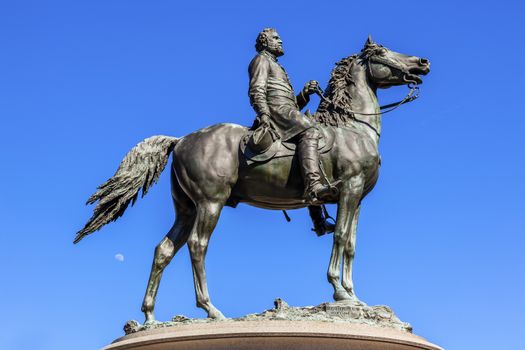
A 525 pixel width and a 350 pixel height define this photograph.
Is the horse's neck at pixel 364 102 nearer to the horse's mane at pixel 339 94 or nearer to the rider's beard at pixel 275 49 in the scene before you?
the horse's mane at pixel 339 94

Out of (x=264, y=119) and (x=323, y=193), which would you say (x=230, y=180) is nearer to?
(x=264, y=119)

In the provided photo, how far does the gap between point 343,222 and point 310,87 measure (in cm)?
231

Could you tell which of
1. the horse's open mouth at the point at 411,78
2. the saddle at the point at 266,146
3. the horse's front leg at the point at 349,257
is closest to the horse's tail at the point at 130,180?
the saddle at the point at 266,146

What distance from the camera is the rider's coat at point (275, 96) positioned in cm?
1439

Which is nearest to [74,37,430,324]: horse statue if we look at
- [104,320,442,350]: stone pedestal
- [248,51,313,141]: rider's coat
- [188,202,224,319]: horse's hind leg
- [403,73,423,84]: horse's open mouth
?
[188,202,224,319]: horse's hind leg

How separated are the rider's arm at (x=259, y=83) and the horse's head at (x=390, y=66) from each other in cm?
162

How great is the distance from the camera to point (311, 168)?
14.0 m

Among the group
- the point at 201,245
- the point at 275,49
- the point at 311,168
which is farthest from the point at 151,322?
the point at 275,49

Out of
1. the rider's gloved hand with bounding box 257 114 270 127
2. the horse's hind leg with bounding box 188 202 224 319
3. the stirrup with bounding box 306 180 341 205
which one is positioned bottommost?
the horse's hind leg with bounding box 188 202 224 319

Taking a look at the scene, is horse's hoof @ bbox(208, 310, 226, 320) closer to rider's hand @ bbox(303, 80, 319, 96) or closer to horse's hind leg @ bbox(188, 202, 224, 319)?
horse's hind leg @ bbox(188, 202, 224, 319)

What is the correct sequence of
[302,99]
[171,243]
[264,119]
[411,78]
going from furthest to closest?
[411,78] < [302,99] < [171,243] < [264,119]

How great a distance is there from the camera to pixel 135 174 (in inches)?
577

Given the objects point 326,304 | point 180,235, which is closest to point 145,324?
point 180,235

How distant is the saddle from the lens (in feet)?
46.5
